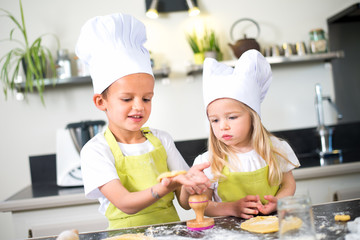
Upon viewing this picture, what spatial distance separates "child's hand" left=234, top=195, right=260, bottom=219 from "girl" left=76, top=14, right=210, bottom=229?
0.75ft

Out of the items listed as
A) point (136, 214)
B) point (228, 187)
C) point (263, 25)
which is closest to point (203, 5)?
point (263, 25)

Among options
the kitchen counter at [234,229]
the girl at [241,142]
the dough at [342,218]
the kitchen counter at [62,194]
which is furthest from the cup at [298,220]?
the kitchen counter at [62,194]

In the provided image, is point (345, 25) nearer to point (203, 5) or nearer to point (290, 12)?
point (290, 12)

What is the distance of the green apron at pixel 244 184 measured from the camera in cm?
130

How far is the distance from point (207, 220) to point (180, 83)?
66.3 inches

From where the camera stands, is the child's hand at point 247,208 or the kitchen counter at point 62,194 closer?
the child's hand at point 247,208

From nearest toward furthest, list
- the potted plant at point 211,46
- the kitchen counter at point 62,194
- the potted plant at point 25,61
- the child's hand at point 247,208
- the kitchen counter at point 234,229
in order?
the kitchen counter at point 234,229
the child's hand at point 247,208
the kitchen counter at point 62,194
the potted plant at point 25,61
the potted plant at point 211,46

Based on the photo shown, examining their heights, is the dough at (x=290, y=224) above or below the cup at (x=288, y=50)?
below

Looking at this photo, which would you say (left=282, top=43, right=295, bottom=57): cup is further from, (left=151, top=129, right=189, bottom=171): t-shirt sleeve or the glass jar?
(left=151, top=129, right=189, bottom=171): t-shirt sleeve

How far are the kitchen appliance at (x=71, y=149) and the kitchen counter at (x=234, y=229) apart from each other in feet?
3.68

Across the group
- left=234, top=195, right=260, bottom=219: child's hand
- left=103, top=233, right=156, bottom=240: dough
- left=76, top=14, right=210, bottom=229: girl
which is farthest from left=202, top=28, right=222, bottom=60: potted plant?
left=103, top=233, right=156, bottom=240: dough

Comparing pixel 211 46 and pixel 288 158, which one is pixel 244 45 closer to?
pixel 211 46

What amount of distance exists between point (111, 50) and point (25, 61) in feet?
4.71

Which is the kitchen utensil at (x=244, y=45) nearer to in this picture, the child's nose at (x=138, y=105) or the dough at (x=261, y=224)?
the child's nose at (x=138, y=105)
